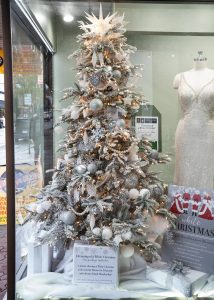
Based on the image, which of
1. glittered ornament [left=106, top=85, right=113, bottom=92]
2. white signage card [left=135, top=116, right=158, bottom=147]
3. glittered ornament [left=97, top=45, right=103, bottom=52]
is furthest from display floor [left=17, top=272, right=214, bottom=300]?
glittered ornament [left=97, top=45, right=103, bottom=52]

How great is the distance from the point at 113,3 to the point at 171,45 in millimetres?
683

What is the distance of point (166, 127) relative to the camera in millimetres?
2273

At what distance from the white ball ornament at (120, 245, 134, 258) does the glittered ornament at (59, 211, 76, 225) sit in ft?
0.99

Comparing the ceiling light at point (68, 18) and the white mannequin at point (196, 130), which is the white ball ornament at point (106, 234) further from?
the ceiling light at point (68, 18)

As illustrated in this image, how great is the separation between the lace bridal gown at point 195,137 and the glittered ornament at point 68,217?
0.75 m

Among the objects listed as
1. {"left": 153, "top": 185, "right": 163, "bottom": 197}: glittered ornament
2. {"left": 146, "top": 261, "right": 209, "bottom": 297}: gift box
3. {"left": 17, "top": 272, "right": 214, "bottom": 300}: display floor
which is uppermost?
{"left": 153, "top": 185, "right": 163, "bottom": 197}: glittered ornament

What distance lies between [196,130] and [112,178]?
680mm

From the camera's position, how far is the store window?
5.75 feet

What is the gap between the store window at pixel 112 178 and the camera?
1.75 m

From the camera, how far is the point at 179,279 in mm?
1773

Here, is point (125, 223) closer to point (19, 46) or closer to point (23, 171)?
point (23, 171)

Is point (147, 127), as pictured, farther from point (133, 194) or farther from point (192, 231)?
point (192, 231)

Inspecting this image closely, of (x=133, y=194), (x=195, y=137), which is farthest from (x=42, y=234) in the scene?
(x=195, y=137)

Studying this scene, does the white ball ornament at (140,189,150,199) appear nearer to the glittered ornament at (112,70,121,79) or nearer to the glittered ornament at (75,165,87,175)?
the glittered ornament at (75,165,87,175)
